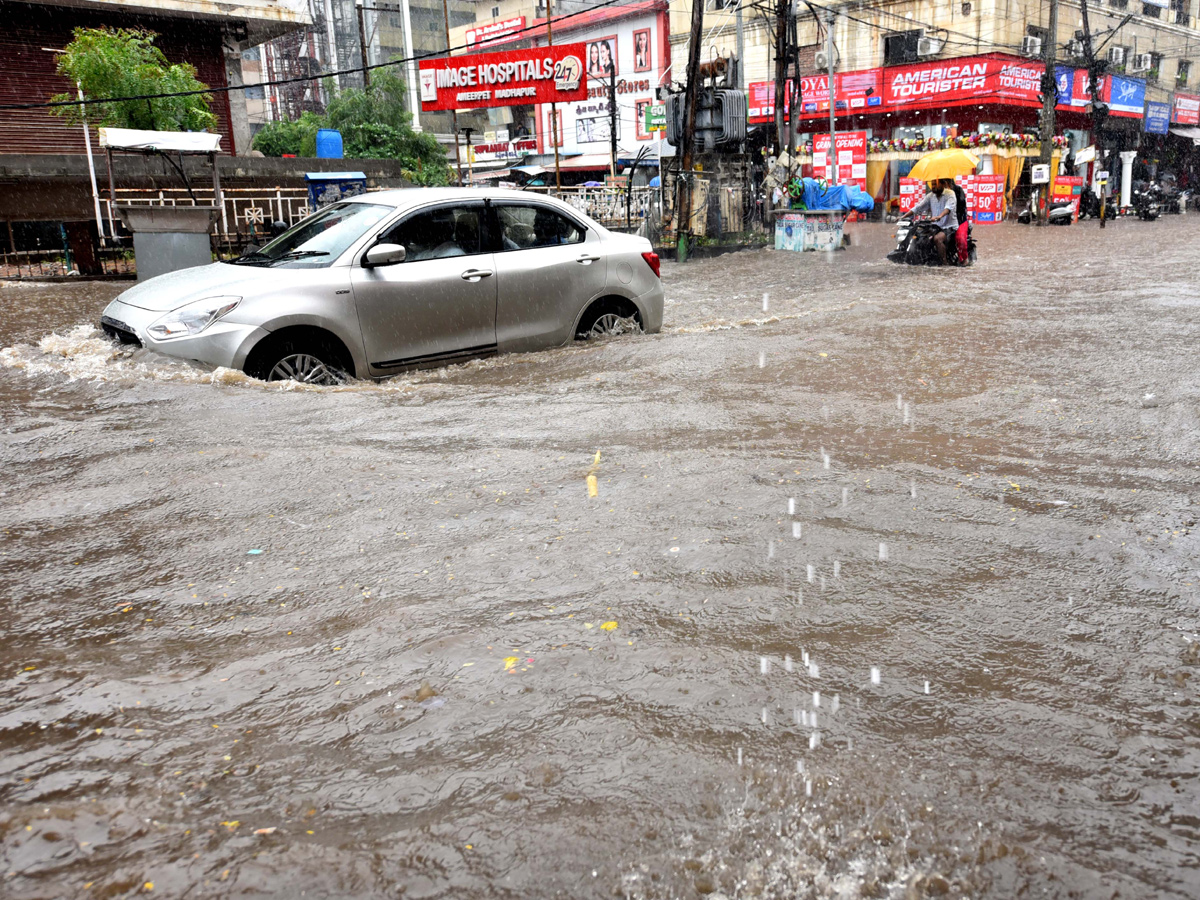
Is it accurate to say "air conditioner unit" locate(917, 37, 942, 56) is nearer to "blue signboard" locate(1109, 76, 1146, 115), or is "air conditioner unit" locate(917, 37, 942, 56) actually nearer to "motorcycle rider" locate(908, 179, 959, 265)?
"blue signboard" locate(1109, 76, 1146, 115)

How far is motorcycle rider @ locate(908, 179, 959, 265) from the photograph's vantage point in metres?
16.2

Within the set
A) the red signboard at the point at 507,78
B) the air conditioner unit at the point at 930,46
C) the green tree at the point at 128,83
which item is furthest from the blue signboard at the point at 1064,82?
the green tree at the point at 128,83

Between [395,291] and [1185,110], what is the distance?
5009 cm

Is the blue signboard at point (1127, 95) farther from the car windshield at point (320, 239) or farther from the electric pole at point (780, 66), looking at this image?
the car windshield at point (320, 239)

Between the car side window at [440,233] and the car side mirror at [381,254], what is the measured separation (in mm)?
193

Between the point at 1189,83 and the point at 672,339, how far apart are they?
5163cm

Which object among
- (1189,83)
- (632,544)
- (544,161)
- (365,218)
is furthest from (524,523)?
(1189,83)

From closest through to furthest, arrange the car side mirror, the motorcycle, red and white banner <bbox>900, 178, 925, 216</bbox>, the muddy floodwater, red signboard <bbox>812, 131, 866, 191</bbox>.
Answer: the muddy floodwater → the car side mirror → the motorcycle → red and white banner <bbox>900, 178, 925, 216</bbox> → red signboard <bbox>812, 131, 866, 191</bbox>

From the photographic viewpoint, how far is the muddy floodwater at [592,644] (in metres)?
2.15

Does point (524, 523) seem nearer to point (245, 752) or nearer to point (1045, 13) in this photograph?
point (245, 752)

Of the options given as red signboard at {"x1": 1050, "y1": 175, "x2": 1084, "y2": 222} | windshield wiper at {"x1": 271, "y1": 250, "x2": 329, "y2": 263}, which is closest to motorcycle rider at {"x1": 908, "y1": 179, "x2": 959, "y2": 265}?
windshield wiper at {"x1": 271, "y1": 250, "x2": 329, "y2": 263}

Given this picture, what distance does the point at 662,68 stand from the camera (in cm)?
4275

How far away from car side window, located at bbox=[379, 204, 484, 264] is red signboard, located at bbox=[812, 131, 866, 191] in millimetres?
29474

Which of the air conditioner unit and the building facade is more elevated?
the air conditioner unit
